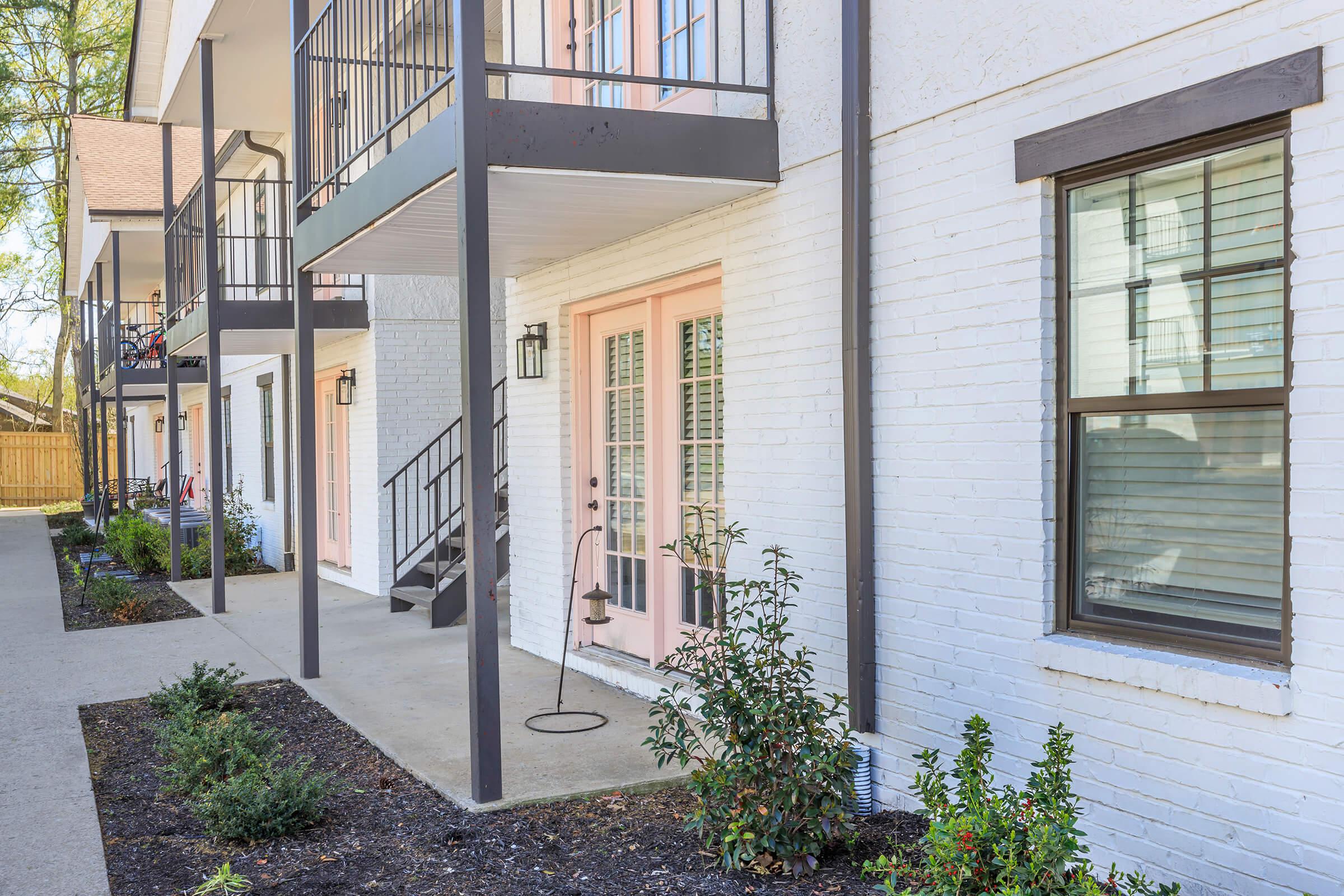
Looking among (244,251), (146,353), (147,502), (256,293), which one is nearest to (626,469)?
(256,293)

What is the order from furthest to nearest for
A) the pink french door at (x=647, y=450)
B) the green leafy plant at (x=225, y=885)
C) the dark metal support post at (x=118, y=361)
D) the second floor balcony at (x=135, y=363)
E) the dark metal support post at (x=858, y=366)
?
the second floor balcony at (x=135, y=363) → the dark metal support post at (x=118, y=361) → the pink french door at (x=647, y=450) → the dark metal support post at (x=858, y=366) → the green leafy plant at (x=225, y=885)

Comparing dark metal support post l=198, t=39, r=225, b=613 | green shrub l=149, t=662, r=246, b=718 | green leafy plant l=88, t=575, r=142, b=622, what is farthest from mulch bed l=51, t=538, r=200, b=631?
green shrub l=149, t=662, r=246, b=718

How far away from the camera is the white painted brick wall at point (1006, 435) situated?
9.84ft

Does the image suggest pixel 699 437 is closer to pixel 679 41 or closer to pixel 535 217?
pixel 535 217

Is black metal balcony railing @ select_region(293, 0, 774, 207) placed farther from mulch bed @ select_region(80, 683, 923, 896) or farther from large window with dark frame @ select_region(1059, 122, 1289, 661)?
mulch bed @ select_region(80, 683, 923, 896)

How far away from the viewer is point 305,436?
23.9 ft

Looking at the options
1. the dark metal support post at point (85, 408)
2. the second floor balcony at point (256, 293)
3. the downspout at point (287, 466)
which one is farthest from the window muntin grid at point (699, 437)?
the dark metal support post at point (85, 408)

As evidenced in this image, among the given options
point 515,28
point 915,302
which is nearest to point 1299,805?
point 915,302

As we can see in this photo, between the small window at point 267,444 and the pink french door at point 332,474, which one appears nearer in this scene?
the pink french door at point 332,474

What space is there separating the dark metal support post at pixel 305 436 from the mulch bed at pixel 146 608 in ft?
11.0

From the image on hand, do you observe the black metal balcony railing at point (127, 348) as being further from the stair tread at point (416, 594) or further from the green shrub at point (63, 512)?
the stair tread at point (416, 594)

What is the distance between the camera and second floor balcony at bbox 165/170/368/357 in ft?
33.7

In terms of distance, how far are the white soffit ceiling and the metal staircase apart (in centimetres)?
275

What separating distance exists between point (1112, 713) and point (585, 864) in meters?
1.89
